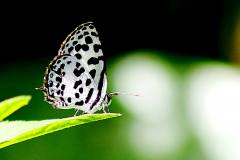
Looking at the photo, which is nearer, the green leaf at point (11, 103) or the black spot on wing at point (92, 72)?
the green leaf at point (11, 103)

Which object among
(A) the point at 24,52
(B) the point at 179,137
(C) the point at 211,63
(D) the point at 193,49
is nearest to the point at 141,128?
(B) the point at 179,137

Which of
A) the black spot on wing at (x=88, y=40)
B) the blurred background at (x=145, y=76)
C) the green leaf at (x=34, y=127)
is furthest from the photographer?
the blurred background at (x=145, y=76)

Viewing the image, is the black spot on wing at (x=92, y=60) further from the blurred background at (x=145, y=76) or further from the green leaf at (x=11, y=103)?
the blurred background at (x=145, y=76)

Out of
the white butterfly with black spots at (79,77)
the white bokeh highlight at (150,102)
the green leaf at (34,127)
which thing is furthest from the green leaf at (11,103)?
the white bokeh highlight at (150,102)

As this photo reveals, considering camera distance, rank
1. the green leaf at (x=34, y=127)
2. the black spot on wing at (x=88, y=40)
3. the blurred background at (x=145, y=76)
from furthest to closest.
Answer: the blurred background at (x=145, y=76) < the black spot on wing at (x=88, y=40) < the green leaf at (x=34, y=127)

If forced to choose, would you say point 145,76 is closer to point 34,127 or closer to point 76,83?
point 76,83

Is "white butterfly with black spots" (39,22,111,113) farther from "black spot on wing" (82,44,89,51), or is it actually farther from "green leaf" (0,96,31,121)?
"green leaf" (0,96,31,121)

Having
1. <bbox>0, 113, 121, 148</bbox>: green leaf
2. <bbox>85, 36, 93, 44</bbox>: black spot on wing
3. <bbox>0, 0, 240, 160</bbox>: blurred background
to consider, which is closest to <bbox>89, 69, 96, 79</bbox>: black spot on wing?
<bbox>85, 36, 93, 44</bbox>: black spot on wing

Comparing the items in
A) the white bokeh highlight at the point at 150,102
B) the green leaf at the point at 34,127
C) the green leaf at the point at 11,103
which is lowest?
the white bokeh highlight at the point at 150,102
